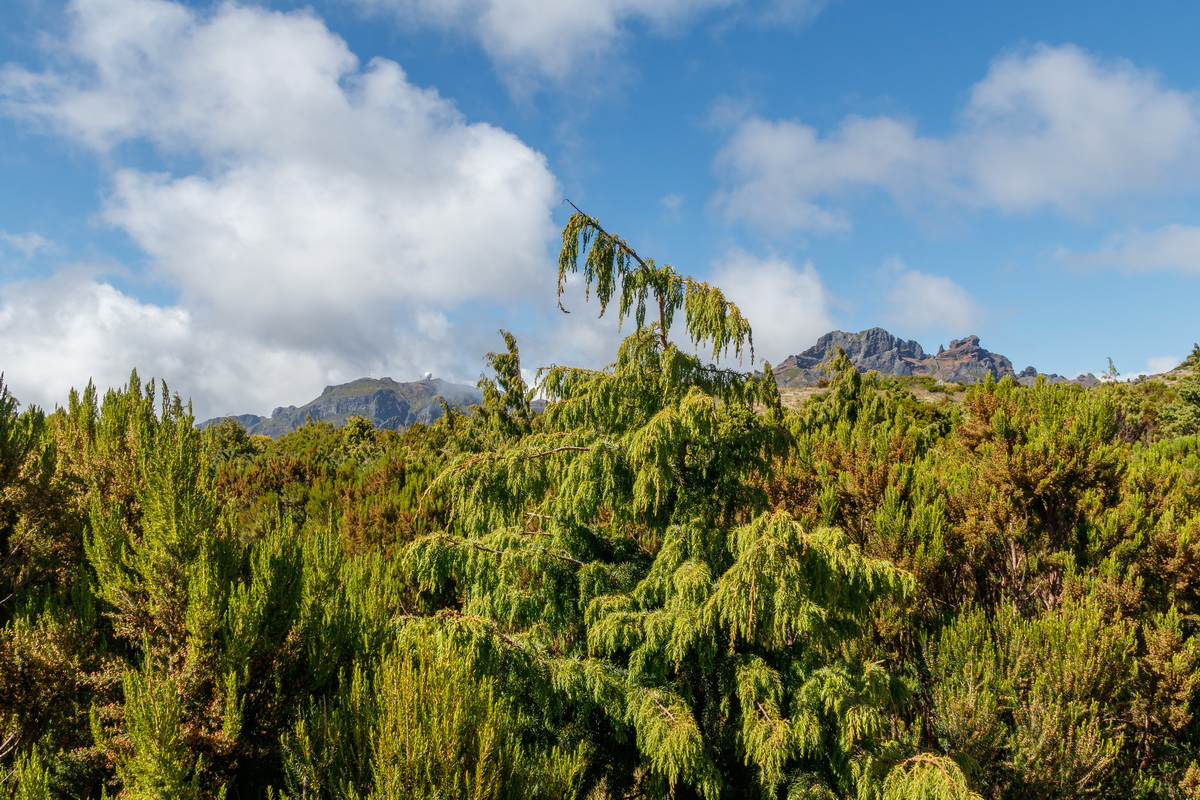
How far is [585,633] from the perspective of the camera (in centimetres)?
584

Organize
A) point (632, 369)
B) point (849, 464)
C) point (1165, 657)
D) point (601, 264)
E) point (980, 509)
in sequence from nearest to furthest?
point (632, 369) < point (601, 264) < point (1165, 657) < point (980, 509) < point (849, 464)

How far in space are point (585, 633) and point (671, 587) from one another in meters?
1.41

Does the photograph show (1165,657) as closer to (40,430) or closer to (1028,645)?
(1028,645)

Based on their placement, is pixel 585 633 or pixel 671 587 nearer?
pixel 671 587

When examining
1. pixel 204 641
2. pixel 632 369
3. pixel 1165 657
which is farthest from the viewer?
pixel 1165 657

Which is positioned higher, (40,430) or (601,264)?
(601,264)

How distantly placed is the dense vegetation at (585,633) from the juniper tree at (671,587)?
28 mm

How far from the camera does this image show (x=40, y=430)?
21.8 ft

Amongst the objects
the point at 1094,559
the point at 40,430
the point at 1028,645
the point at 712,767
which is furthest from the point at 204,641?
the point at 1094,559

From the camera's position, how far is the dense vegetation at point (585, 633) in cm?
409

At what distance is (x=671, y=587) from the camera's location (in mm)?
4930

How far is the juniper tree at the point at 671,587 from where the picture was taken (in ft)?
13.9

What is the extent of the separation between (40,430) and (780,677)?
8442mm

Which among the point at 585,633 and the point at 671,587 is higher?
the point at 671,587
